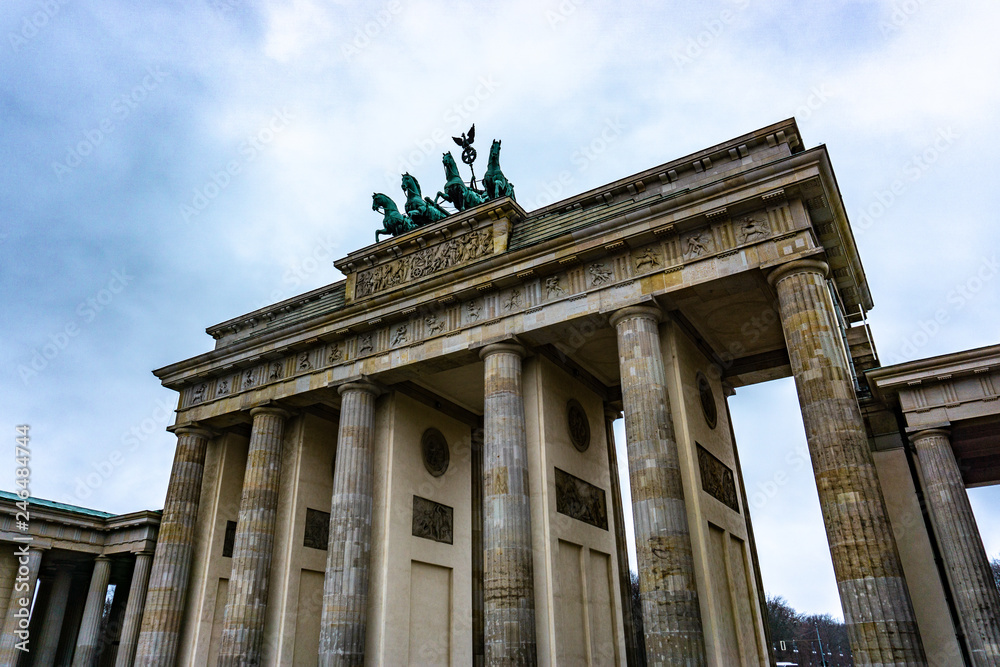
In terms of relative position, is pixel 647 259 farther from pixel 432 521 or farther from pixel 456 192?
pixel 432 521

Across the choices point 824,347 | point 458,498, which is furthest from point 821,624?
point 824,347

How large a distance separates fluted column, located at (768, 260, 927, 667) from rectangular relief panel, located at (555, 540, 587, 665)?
6399 millimetres

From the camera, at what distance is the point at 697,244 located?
1645 cm

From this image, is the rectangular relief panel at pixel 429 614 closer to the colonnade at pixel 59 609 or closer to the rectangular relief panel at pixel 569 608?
the rectangular relief panel at pixel 569 608

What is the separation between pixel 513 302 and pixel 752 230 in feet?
21.0

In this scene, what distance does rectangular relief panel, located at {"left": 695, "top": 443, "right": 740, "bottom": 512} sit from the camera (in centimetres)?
1683

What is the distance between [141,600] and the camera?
24438 mm

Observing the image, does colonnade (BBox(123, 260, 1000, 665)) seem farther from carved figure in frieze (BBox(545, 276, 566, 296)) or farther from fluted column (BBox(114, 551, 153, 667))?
fluted column (BBox(114, 551, 153, 667))

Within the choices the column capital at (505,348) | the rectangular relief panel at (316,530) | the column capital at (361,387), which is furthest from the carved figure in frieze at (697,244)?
the rectangular relief panel at (316,530)

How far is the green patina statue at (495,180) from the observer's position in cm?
2238

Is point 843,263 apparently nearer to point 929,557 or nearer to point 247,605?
point 929,557

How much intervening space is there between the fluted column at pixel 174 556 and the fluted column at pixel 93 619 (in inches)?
239

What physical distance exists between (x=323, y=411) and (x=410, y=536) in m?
6.13

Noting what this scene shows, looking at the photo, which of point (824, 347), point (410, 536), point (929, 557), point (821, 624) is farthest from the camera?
point (821, 624)
